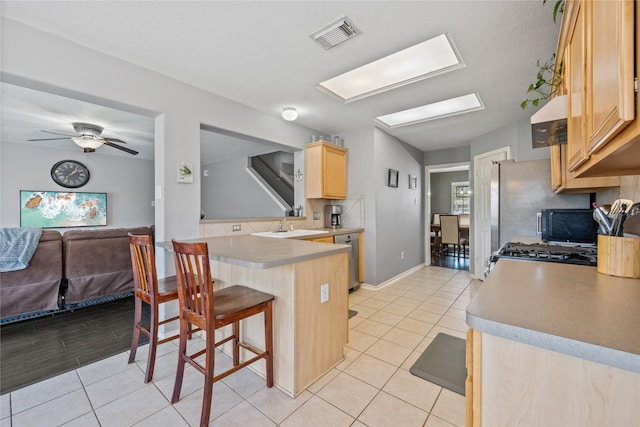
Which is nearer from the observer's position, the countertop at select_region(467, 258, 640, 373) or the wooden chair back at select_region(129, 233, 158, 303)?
the countertop at select_region(467, 258, 640, 373)

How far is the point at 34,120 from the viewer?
12.1 feet

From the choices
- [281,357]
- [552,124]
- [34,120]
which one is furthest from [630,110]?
[34,120]

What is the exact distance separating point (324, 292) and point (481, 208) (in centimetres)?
358

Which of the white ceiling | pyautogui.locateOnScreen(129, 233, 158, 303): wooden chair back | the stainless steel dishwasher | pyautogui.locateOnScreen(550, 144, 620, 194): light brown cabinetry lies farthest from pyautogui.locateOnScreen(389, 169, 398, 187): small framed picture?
pyautogui.locateOnScreen(129, 233, 158, 303): wooden chair back

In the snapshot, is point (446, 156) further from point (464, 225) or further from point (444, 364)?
point (444, 364)

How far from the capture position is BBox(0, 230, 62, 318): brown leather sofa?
254cm

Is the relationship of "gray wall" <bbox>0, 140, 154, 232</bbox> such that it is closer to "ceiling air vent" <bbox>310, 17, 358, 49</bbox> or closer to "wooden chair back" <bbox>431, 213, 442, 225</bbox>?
"ceiling air vent" <bbox>310, 17, 358, 49</bbox>

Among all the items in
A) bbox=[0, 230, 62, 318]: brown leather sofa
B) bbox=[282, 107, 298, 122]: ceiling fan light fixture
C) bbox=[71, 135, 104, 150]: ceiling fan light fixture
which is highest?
bbox=[282, 107, 298, 122]: ceiling fan light fixture

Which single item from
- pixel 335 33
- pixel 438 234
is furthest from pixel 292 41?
pixel 438 234

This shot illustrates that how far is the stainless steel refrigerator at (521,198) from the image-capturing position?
261cm

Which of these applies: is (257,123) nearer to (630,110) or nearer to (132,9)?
(132,9)

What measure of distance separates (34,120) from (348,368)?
520 centimetres

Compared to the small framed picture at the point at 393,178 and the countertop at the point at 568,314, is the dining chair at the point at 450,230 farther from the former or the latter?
the countertop at the point at 568,314

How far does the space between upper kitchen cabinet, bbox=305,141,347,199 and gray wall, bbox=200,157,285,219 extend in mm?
1734
